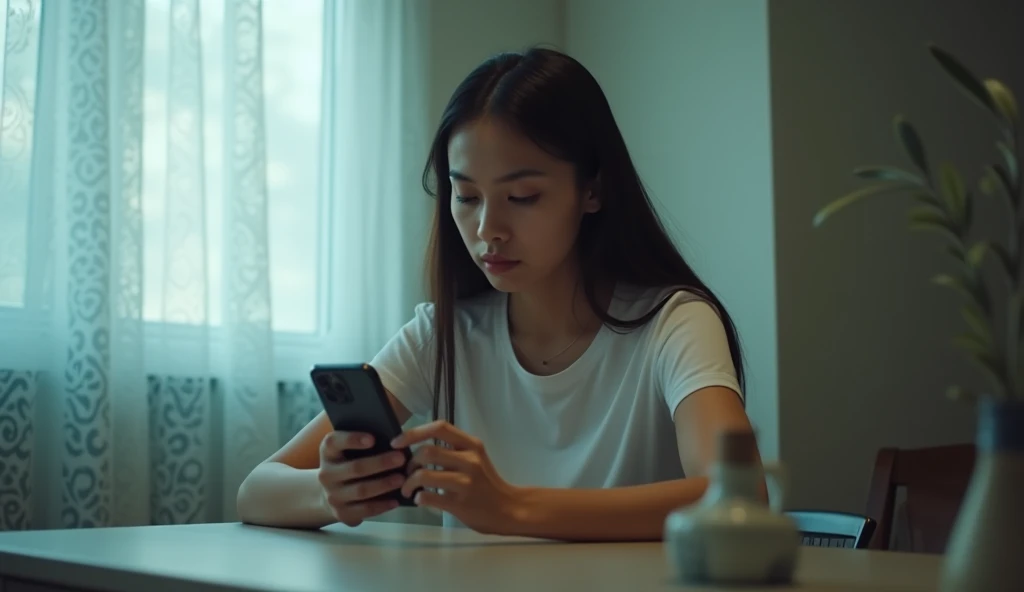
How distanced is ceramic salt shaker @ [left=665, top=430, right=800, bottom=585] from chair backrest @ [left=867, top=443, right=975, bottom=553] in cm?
138

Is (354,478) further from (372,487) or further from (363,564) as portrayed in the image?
(363,564)

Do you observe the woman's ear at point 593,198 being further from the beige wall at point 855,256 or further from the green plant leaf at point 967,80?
the beige wall at point 855,256

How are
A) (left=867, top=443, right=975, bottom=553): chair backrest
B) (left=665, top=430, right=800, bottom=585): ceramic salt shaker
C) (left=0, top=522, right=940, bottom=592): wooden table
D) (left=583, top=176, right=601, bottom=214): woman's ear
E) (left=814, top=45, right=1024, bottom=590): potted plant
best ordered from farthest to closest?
(left=867, top=443, right=975, bottom=553): chair backrest
(left=583, top=176, right=601, bottom=214): woman's ear
(left=0, top=522, right=940, bottom=592): wooden table
(left=665, top=430, right=800, bottom=585): ceramic salt shaker
(left=814, top=45, right=1024, bottom=590): potted plant

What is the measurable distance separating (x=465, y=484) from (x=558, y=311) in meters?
0.61

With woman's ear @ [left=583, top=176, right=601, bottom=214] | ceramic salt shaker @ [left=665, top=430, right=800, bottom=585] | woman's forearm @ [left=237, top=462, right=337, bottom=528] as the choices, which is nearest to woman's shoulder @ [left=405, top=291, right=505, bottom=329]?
woman's ear @ [left=583, top=176, right=601, bottom=214]

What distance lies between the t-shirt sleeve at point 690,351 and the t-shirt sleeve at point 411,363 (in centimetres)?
40

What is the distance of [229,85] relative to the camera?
7.77 ft

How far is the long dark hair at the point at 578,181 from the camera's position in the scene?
59.3 inches

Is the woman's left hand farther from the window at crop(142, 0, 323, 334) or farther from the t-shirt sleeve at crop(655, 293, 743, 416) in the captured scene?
the window at crop(142, 0, 323, 334)

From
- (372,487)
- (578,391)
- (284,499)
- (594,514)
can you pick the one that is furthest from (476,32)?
(594,514)

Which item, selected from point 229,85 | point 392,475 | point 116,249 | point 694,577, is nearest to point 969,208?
point 694,577

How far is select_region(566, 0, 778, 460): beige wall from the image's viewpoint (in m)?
2.69

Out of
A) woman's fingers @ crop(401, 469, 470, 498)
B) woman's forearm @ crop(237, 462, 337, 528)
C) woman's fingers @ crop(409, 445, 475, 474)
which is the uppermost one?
woman's fingers @ crop(409, 445, 475, 474)

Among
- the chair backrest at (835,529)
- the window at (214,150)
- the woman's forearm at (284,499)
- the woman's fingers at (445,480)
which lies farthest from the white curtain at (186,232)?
the chair backrest at (835,529)
